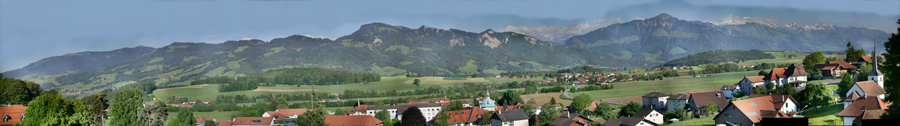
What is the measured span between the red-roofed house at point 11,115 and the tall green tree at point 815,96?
39.3m

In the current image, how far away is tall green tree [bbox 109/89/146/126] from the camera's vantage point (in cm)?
2634

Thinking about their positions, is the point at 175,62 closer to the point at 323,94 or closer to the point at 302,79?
the point at 302,79

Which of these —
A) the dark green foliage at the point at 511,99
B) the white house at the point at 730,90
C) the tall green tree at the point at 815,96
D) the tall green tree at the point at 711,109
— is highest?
the tall green tree at the point at 815,96

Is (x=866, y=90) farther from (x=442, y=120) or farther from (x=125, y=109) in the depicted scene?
(x=125, y=109)

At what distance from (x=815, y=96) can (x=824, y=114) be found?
5403mm

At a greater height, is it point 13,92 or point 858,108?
point 13,92

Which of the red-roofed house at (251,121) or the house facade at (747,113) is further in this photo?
the red-roofed house at (251,121)

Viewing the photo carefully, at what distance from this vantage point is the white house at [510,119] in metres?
39.1

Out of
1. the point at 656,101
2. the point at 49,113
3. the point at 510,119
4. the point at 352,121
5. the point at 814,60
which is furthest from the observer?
the point at 814,60

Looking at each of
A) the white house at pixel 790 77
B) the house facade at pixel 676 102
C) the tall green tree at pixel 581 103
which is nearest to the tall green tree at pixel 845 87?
the white house at pixel 790 77

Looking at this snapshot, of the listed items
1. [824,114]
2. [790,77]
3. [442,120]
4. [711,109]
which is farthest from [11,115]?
[790,77]

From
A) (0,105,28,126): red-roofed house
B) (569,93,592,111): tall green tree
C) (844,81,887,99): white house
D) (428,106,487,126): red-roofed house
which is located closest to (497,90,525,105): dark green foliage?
(569,93,592,111): tall green tree

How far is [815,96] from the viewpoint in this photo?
30625mm

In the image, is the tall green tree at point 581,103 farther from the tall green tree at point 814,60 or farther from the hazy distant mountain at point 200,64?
the hazy distant mountain at point 200,64
